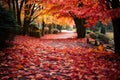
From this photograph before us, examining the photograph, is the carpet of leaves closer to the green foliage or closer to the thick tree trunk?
→ the green foliage

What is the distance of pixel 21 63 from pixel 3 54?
1.61 meters

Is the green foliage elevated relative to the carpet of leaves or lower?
elevated

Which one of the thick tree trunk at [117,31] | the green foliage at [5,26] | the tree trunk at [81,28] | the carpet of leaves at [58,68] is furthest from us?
the tree trunk at [81,28]

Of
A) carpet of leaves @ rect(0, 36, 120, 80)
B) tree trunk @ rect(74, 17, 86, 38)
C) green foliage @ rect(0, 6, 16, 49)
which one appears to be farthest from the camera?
tree trunk @ rect(74, 17, 86, 38)

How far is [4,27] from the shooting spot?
9.98 metres

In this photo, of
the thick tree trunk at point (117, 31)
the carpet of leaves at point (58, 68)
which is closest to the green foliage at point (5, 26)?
the carpet of leaves at point (58, 68)

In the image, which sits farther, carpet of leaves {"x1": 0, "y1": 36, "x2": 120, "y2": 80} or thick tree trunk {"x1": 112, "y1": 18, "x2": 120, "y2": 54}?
thick tree trunk {"x1": 112, "y1": 18, "x2": 120, "y2": 54}

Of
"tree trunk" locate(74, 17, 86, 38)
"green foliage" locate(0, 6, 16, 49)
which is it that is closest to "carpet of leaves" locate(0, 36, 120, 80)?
"green foliage" locate(0, 6, 16, 49)

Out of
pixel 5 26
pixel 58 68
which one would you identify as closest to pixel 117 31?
pixel 58 68

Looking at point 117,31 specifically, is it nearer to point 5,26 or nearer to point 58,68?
point 58,68

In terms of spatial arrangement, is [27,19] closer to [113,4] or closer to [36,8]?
[36,8]

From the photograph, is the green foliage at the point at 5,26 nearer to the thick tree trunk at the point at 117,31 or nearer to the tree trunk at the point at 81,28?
the thick tree trunk at the point at 117,31

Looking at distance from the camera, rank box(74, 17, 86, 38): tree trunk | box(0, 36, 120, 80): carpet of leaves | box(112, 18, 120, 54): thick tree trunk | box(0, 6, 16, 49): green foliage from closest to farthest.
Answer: box(0, 36, 120, 80): carpet of leaves < box(0, 6, 16, 49): green foliage < box(112, 18, 120, 54): thick tree trunk < box(74, 17, 86, 38): tree trunk

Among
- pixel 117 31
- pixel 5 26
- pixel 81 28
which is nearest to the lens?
pixel 5 26
